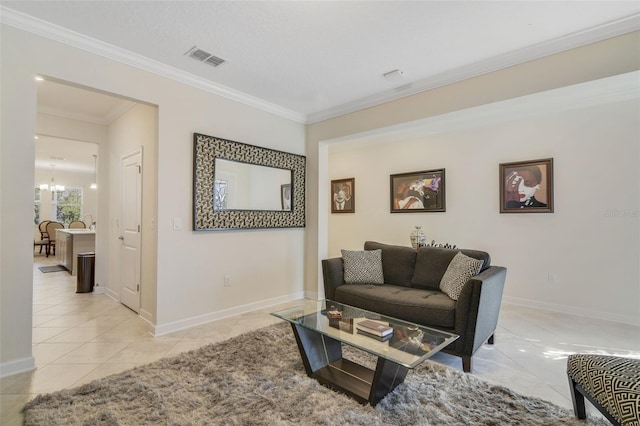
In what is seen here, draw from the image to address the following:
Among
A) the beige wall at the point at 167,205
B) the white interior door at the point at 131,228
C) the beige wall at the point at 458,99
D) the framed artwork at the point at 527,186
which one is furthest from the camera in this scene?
the framed artwork at the point at 527,186

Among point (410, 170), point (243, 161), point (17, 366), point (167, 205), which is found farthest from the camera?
point (410, 170)

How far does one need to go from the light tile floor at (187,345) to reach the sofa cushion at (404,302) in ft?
1.25

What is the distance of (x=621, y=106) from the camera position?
349 centimetres

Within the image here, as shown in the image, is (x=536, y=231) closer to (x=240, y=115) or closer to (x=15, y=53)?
(x=240, y=115)

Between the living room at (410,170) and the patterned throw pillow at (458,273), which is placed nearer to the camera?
the living room at (410,170)

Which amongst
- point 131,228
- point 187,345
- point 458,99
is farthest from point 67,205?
point 458,99

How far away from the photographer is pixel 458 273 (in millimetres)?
2699

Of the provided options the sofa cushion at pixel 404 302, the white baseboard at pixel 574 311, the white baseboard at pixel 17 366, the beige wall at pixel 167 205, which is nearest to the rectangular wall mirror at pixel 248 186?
the beige wall at pixel 167 205

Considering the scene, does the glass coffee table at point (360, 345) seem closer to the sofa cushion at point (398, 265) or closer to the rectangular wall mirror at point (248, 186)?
the sofa cushion at point (398, 265)

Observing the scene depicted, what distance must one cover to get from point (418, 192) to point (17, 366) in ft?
16.8

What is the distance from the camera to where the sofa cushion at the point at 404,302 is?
8.04 ft

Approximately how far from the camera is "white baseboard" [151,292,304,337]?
3029 millimetres

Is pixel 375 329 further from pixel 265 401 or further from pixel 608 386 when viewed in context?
pixel 608 386

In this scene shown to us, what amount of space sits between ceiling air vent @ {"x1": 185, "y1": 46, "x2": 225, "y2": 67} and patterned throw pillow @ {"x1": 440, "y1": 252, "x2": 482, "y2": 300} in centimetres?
300
